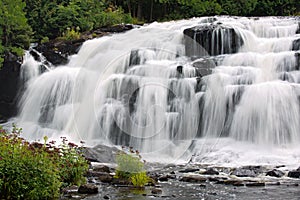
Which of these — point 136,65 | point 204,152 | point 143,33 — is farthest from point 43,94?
point 204,152

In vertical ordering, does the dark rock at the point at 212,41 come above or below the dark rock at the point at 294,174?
above

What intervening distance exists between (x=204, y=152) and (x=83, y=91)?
8344 mm

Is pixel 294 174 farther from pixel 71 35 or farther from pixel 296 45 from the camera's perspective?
pixel 71 35

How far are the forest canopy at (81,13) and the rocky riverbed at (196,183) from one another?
1622 centimetres

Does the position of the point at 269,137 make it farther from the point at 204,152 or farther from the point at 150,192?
the point at 150,192

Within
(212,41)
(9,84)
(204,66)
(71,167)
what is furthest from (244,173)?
(9,84)

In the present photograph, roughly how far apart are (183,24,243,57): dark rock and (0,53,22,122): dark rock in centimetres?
984

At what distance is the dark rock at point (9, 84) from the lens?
26.4 metres

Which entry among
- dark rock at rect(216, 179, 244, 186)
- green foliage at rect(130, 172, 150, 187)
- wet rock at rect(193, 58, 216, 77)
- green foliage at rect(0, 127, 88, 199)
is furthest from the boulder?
wet rock at rect(193, 58, 216, 77)

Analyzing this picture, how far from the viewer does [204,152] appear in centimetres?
1772

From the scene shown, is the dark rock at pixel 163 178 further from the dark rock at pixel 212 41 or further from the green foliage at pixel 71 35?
the green foliage at pixel 71 35

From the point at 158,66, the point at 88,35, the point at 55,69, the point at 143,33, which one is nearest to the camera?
the point at 158,66

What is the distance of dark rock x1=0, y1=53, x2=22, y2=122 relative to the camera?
1041 inches

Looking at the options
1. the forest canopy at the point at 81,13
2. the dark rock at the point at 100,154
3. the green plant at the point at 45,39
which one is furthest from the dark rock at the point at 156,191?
the green plant at the point at 45,39
